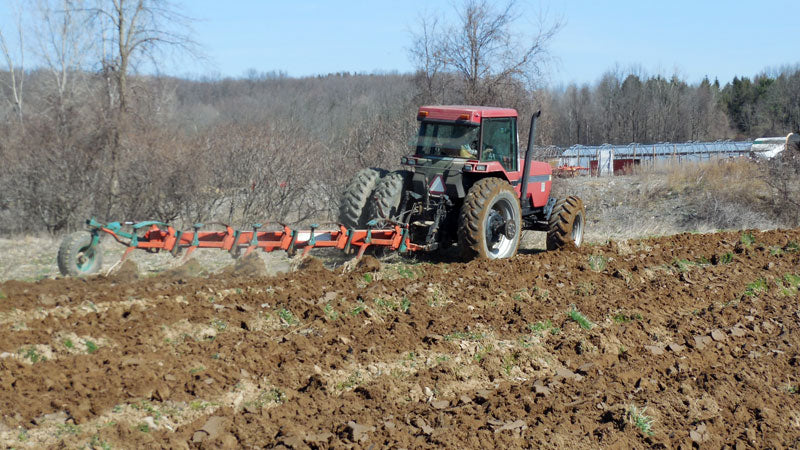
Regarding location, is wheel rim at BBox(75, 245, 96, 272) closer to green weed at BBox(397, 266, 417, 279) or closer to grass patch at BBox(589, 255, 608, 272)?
green weed at BBox(397, 266, 417, 279)

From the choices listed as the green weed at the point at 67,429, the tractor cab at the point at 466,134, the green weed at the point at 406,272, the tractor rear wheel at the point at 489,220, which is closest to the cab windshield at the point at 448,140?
the tractor cab at the point at 466,134

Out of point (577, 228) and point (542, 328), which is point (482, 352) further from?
point (577, 228)

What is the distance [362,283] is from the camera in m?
8.34

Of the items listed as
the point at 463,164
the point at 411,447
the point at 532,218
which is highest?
the point at 463,164

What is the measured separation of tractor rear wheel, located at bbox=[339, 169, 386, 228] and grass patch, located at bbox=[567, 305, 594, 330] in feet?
10.3

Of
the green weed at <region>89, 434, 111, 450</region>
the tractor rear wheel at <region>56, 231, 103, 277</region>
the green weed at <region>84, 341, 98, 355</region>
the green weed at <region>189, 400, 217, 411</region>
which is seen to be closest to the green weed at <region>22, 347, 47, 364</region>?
the green weed at <region>84, 341, 98, 355</region>

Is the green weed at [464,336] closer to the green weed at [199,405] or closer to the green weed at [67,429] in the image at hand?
the green weed at [199,405]

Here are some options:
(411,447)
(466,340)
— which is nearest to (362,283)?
(466,340)

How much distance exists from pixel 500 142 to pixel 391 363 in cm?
507

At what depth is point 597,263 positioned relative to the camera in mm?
10164

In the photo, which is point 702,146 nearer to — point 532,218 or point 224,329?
point 532,218

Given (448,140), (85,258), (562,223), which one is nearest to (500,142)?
(448,140)

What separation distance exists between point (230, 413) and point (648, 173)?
24.1m

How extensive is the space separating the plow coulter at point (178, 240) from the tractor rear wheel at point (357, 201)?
70 centimetres
